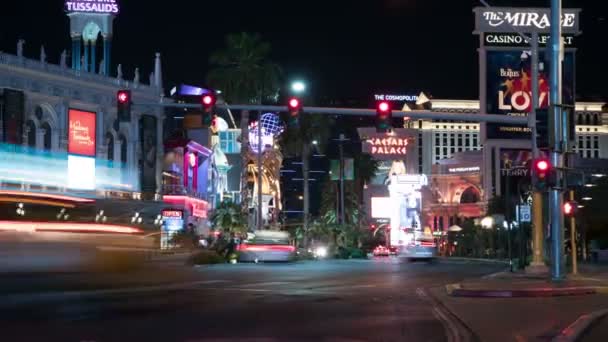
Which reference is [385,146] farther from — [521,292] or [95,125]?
[521,292]

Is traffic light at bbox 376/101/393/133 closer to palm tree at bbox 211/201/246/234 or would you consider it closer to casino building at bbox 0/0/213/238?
casino building at bbox 0/0/213/238

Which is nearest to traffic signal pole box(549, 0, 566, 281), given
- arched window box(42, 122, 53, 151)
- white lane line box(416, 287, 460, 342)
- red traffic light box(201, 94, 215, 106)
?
white lane line box(416, 287, 460, 342)

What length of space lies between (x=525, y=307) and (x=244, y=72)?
1932 inches

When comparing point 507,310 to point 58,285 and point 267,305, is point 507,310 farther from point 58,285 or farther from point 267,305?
point 58,285

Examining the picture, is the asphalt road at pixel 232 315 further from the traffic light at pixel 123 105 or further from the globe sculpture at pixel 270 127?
the globe sculpture at pixel 270 127

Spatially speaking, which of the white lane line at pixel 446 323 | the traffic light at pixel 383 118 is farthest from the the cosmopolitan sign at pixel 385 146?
the white lane line at pixel 446 323

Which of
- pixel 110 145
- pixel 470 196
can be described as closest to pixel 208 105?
pixel 110 145

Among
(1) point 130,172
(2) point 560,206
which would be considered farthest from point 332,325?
(1) point 130,172

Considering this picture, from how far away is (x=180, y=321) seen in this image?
55.5 feet

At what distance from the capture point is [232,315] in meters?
18.3

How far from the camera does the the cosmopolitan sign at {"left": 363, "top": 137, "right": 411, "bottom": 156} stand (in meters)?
111

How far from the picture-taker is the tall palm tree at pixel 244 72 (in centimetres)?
6838

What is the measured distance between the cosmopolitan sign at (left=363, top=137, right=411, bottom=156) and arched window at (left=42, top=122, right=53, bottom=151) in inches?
1904

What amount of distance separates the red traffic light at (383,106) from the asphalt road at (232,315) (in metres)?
6.70
